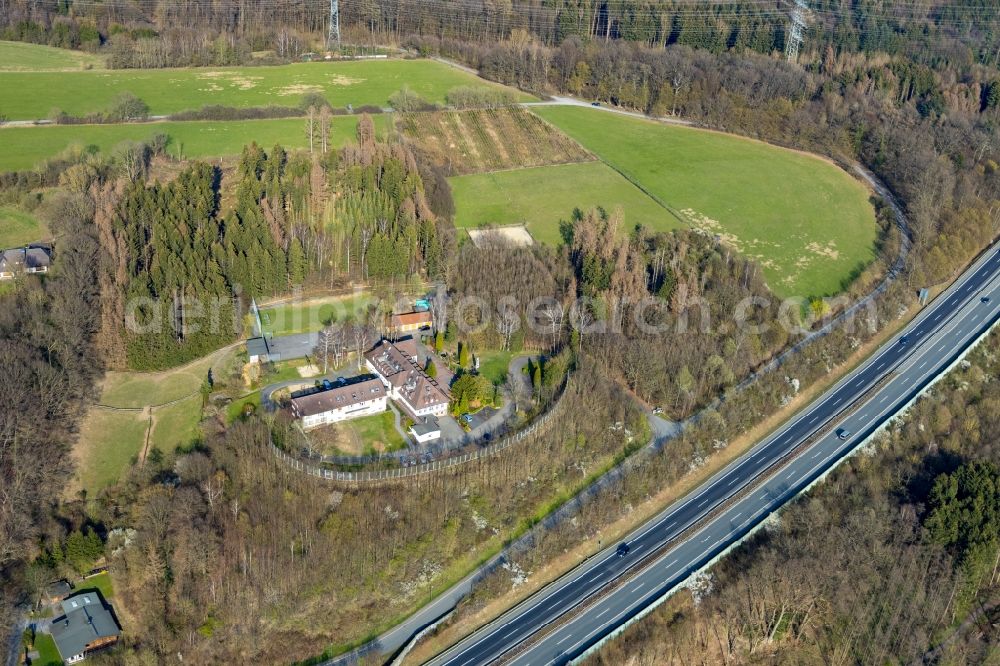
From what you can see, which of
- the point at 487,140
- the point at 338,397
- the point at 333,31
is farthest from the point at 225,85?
the point at 338,397

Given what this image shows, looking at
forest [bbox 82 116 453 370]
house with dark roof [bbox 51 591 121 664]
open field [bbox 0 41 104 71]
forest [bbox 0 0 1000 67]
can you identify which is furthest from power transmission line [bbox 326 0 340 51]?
house with dark roof [bbox 51 591 121 664]

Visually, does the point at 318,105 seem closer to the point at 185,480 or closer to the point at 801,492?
the point at 185,480

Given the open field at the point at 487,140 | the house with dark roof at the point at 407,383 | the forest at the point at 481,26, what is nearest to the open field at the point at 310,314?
the house with dark roof at the point at 407,383

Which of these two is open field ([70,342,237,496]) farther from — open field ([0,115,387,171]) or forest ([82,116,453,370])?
open field ([0,115,387,171])

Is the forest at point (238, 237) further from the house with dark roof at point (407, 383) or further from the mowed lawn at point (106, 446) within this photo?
the house with dark roof at point (407, 383)

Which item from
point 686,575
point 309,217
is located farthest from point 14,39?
point 686,575

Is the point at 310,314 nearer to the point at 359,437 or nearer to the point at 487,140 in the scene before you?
the point at 359,437
